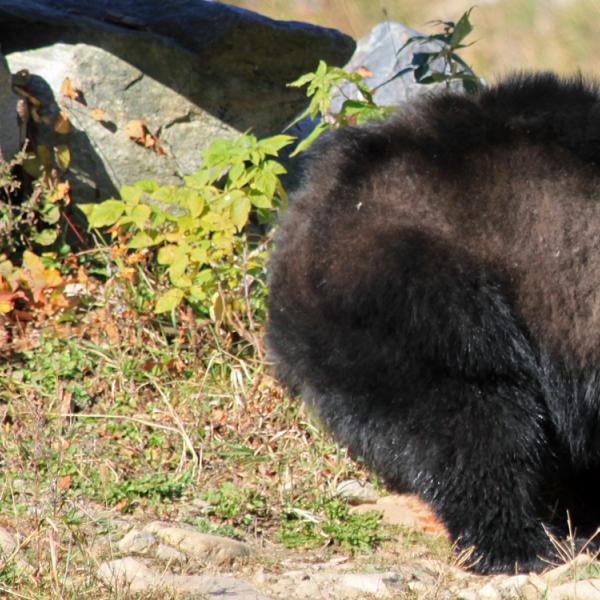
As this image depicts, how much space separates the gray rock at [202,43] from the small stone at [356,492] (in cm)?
268

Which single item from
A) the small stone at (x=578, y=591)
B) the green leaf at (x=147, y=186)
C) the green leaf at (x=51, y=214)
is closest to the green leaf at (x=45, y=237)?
the green leaf at (x=51, y=214)

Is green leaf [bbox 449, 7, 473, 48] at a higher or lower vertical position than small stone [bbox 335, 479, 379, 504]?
higher

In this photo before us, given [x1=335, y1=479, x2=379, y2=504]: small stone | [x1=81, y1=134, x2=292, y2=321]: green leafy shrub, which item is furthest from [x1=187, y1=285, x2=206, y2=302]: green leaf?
[x1=335, y1=479, x2=379, y2=504]: small stone

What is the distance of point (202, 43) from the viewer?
262 inches

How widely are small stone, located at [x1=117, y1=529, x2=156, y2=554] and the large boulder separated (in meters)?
2.76

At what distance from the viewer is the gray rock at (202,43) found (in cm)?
650

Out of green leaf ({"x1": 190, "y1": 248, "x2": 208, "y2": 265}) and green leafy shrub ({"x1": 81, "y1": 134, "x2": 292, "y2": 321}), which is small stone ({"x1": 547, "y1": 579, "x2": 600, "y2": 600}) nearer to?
green leafy shrub ({"x1": 81, "y1": 134, "x2": 292, "y2": 321})

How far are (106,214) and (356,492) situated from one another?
6.01 feet

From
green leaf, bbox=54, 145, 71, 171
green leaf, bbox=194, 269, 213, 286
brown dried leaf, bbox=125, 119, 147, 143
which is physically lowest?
green leaf, bbox=194, 269, 213, 286

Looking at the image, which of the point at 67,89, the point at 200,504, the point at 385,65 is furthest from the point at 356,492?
the point at 385,65

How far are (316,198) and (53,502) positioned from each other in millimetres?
1583

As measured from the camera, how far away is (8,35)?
6.55 metres

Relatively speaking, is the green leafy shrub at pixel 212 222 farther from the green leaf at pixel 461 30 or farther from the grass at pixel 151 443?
the green leaf at pixel 461 30

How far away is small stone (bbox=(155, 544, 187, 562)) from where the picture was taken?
3930mm
